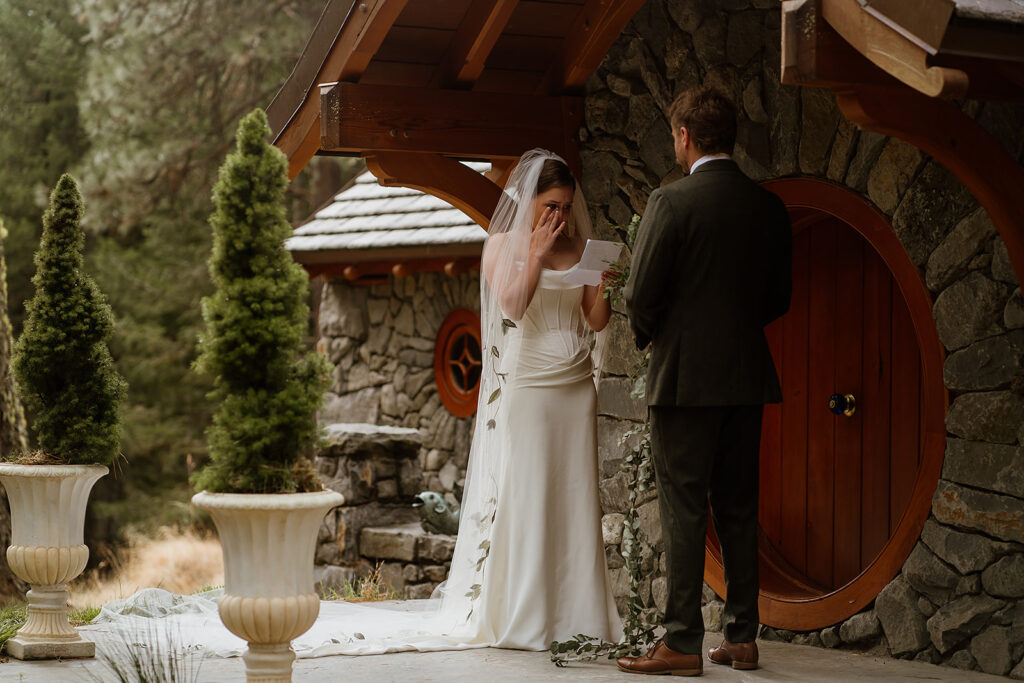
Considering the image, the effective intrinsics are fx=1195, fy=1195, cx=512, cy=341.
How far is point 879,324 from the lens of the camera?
584 centimetres

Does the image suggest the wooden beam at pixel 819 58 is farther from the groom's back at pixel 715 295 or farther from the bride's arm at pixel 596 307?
the bride's arm at pixel 596 307

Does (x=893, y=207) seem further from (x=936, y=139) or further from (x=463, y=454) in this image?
(x=463, y=454)

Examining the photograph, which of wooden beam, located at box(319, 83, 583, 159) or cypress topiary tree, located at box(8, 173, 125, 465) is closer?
cypress topiary tree, located at box(8, 173, 125, 465)

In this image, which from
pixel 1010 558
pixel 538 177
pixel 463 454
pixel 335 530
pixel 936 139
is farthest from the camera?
pixel 463 454

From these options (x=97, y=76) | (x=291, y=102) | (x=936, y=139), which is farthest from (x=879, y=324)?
(x=97, y=76)

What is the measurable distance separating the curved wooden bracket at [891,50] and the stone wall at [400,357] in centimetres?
719

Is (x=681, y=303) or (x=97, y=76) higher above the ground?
(x=97, y=76)

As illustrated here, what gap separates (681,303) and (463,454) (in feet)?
21.9

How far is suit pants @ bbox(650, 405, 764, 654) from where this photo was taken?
443cm

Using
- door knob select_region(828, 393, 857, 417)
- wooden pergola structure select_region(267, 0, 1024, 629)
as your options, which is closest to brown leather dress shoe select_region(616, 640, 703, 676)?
wooden pergola structure select_region(267, 0, 1024, 629)

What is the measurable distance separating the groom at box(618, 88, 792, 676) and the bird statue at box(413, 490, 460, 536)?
483 centimetres

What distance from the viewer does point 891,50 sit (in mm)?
3506

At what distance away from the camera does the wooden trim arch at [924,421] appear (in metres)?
4.86

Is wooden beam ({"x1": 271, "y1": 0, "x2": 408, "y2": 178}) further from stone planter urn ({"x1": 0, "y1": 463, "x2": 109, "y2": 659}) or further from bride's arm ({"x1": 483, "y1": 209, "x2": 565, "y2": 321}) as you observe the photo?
stone planter urn ({"x1": 0, "y1": 463, "x2": 109, "y2": 659})
